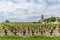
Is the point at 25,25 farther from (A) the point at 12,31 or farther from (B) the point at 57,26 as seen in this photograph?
(B) the point at 57,26

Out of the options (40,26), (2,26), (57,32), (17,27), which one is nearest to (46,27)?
(40,26)

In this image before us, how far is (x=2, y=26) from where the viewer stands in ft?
99.2

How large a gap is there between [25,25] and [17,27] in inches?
62.5

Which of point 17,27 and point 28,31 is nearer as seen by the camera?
point 28,31

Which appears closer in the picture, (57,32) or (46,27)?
(57,32)

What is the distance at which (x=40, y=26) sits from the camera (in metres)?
31.0

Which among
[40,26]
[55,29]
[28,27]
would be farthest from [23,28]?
[55,29]

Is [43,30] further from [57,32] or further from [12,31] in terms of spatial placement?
[12,31]

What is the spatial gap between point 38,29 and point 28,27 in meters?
1.82

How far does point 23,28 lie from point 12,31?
2.50 metres

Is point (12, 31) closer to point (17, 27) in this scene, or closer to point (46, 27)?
point (17, 27)

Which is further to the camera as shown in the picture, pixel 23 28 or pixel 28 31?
pixel 23 28

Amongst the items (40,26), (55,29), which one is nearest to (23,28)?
(40,26)

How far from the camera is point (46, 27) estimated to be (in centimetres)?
3081
